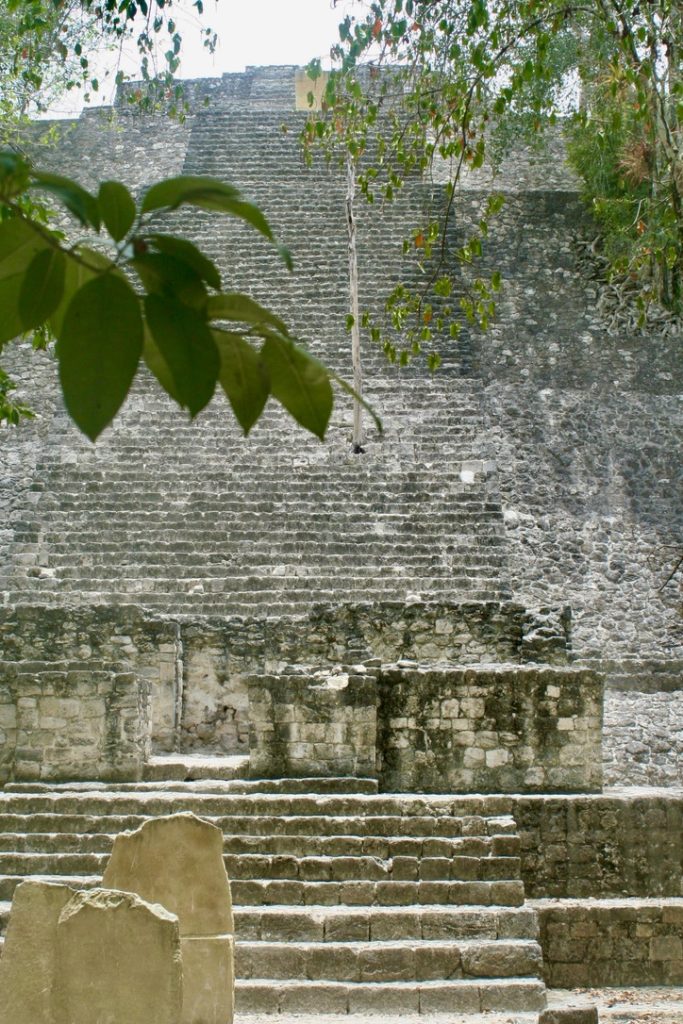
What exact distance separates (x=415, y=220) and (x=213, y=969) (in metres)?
16.0

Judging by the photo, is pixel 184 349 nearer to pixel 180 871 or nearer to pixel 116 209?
pixel 116 209

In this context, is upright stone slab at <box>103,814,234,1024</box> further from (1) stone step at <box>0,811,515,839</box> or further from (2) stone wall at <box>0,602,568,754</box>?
(2) stone wall at <box>0,602,568,754</box>

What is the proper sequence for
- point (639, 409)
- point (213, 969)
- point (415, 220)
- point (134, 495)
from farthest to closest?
1. point (415, 220)
2. point (639, 409)
3. point (134, 495)
4. point (213, 969)

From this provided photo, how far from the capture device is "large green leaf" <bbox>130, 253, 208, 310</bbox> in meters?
1.09

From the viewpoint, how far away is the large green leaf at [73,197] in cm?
104

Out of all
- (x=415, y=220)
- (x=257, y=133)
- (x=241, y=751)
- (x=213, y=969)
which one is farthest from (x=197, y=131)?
(x=213, y=969)

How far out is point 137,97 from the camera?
320 inches

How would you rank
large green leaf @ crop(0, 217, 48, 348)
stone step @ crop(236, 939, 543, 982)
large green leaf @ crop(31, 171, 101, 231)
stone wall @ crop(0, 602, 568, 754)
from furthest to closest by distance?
stone wall @ crop(0, 602, 568, 754) < stone step @ crop(236, 939, 543, 982) < large green leaf @ crop(0, 217, 48, 348) < large green leaf @ crop(31, 171, 101, 231)

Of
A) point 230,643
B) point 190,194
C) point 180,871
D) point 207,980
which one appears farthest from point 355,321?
point 190,194

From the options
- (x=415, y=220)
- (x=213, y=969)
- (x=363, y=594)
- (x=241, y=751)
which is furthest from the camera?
(x=415, y=220)

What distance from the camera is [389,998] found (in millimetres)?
6117

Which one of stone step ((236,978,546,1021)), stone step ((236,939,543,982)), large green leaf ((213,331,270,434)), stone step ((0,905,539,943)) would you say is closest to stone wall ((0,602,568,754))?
stone step ((0,905,539,943))

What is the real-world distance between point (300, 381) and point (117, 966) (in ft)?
10.9

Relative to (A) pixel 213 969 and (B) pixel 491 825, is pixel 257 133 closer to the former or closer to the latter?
(B) pixel 491 825
